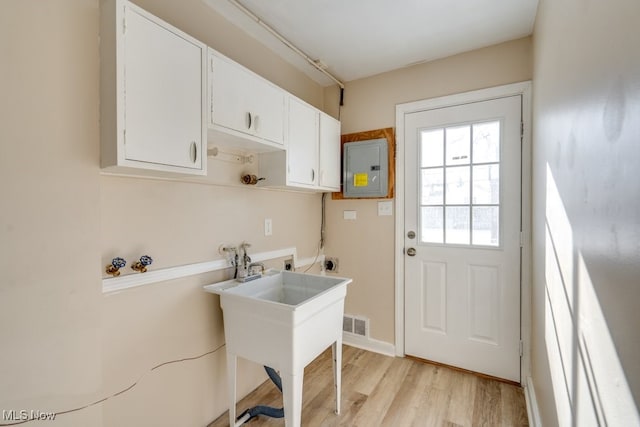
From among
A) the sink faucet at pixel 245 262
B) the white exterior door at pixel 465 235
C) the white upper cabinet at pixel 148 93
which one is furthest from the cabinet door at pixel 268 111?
the white exterior door at pixel 465 235

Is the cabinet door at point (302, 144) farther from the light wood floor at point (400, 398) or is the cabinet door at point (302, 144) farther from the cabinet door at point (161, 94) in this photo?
the light wood floor at point (400, 398)

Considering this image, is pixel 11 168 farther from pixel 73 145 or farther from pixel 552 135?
pixel 552 135

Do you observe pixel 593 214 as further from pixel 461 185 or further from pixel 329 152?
pixel 329 152

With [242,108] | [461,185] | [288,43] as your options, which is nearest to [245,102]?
[242,108]

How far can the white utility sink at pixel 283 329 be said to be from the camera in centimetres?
145

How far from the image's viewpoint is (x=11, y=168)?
39.4 inches

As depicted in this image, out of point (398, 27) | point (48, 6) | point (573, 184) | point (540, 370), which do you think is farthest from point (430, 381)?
point (48, 6)

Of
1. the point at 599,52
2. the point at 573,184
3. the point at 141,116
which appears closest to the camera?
the point at 599,52

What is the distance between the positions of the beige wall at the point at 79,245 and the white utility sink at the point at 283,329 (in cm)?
20

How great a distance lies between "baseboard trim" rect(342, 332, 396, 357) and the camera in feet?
8.52

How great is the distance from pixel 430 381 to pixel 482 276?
0.89 metres

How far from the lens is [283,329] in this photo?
1467 millimetres

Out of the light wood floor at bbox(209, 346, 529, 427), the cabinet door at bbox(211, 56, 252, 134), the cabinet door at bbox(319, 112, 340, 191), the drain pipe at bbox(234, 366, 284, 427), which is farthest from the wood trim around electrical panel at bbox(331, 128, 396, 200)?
the drain pipe at bbox(234, 366, 284, 427)

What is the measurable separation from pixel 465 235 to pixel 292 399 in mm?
1730
